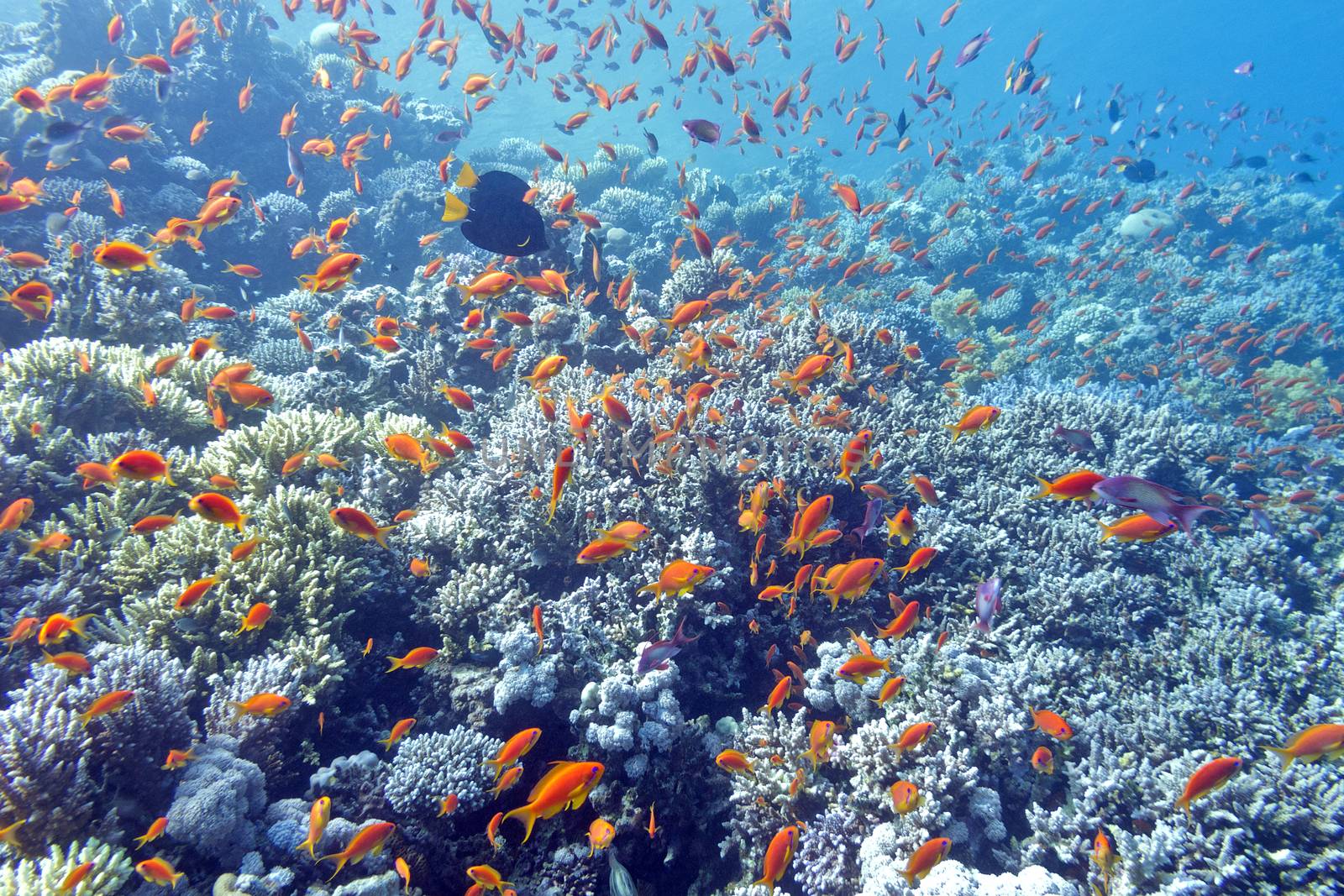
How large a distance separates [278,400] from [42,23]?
18722 mm

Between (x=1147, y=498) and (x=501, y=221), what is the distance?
18.6ft

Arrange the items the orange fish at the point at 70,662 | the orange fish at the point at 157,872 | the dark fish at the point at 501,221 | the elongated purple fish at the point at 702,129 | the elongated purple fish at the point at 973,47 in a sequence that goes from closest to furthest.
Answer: the orange fish at the point at 157,872, the orange fish at the point at 70,662, the dark fish at the point at 501,221, the elongated purple fish at the point at 702,129, the elongated purple fish at the point at 973,47

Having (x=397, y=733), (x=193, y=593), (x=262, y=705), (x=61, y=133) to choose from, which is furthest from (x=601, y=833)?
(x=61, y=133)

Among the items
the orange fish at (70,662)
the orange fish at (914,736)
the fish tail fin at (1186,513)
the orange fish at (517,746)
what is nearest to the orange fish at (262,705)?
the orange fish at (70,662)

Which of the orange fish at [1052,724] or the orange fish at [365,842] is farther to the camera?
the orange fish at [1052,724]

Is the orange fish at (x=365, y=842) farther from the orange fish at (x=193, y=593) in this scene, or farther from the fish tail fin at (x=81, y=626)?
the fish tail fin at (x=81, y=626)

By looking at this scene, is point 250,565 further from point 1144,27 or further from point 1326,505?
point 1144,27

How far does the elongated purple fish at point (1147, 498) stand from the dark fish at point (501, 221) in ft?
17.1

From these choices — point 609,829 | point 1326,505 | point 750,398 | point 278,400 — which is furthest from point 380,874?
point 1326,505

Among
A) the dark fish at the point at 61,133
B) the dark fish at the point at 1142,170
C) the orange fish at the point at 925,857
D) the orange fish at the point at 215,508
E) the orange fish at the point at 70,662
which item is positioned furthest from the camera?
the dark fish at the point at 1142,170

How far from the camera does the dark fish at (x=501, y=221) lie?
5.55 m

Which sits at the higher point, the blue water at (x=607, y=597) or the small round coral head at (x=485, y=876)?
the blue water at (x=607, y=597)

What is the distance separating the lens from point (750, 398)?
6398 millimetres

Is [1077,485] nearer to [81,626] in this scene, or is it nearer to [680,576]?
[680,576]
